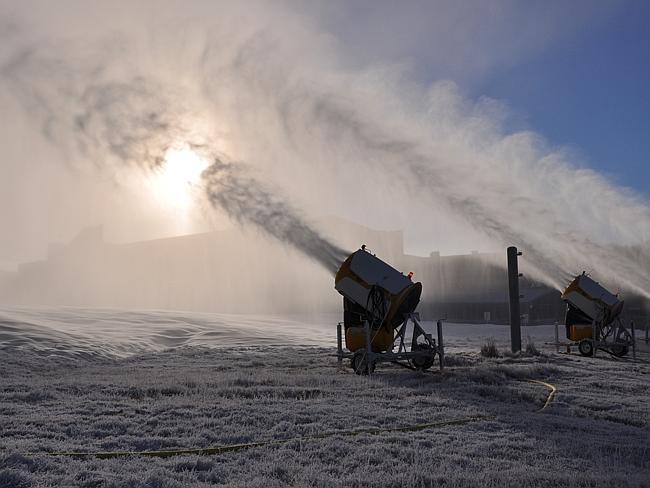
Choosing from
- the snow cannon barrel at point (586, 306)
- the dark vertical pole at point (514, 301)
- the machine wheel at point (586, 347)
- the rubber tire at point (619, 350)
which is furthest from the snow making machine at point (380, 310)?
the rubber tire at point (619, 350)

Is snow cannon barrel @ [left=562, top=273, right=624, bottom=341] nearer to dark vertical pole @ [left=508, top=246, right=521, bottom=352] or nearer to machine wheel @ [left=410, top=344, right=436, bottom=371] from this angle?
dark vertical pole @ [left=508, top=246, right=521, bottom=352]

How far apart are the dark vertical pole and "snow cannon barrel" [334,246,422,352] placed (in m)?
9.24

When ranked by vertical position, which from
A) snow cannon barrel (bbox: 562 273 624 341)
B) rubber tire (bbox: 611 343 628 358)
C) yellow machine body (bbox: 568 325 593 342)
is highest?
snow cannon barrel (bbox: 562 273 624 341)

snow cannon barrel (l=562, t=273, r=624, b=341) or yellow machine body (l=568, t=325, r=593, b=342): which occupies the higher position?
snow cannon barrel (l=562, t=273, r=624, b=341)

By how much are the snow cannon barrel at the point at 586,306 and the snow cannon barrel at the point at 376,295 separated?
12263mm

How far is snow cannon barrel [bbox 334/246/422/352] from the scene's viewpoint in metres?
17.3

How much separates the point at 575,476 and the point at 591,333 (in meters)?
22.1

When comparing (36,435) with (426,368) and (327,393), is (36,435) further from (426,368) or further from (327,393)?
(426,368)

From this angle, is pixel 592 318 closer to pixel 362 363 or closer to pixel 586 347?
pixel 586 347

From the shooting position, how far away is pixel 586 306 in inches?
1033

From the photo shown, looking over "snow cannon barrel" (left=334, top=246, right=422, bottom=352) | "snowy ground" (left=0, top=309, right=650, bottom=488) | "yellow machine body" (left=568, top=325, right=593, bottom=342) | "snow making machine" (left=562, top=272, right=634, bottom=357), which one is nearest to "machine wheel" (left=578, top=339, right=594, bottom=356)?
"snow making machine" (left=562, top=272, right=634, bottom=357)

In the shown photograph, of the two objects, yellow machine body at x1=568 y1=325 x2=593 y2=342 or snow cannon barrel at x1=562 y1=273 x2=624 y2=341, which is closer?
snow cannon barrel at x1=562 y1=273 x2=624 y2=341

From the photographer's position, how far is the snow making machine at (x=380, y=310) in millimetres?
17234

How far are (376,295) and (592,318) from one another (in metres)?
13.6
